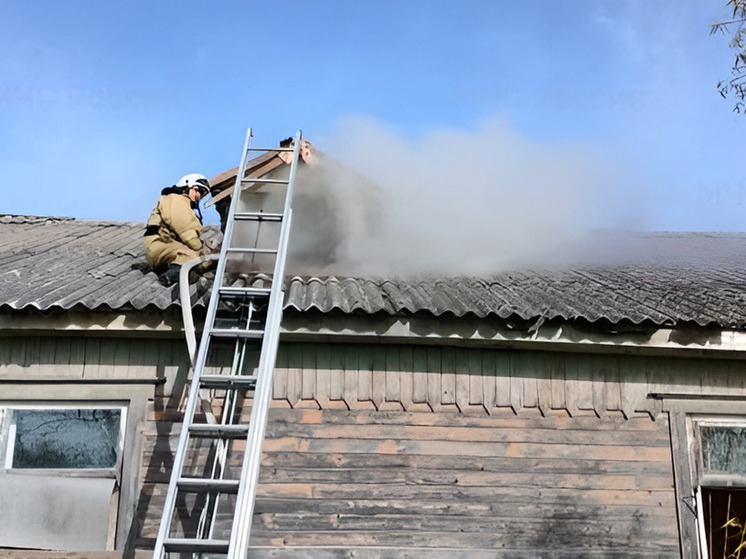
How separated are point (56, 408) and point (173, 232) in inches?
68.8

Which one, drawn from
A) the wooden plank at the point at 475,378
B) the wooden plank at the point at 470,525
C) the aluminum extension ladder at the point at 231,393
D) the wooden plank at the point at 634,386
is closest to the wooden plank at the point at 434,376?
the wooden plank at the point at 475,378

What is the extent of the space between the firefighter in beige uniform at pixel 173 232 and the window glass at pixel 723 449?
4.65m

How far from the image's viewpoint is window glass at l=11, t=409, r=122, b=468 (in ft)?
19.5

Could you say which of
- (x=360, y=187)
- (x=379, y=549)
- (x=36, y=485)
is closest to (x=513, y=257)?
(x=360, y=187)

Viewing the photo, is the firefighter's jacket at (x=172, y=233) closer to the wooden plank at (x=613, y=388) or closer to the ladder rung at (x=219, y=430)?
the ladder rung at (x=219, y=430)

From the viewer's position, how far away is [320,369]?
19.8 feet

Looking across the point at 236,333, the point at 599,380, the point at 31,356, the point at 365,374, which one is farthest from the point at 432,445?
the point at 31,356

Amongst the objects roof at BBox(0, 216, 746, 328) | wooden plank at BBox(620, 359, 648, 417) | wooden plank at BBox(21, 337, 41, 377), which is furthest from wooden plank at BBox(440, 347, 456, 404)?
wooden plank at BBox(21, 337, 41, 377)

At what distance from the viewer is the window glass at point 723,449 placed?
618 cm

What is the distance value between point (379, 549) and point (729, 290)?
394 cm

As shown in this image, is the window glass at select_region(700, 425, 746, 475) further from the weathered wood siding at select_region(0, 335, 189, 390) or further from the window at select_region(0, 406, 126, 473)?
the window at select_region(0, 406, 126, 473)

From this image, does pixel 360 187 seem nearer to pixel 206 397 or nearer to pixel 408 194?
pixel 408 194

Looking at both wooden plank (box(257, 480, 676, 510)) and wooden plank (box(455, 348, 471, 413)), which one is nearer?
wooden plank (box(257, 480, 676, 510))

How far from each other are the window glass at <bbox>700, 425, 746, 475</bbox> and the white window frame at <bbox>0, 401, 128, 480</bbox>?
4.82 metres
